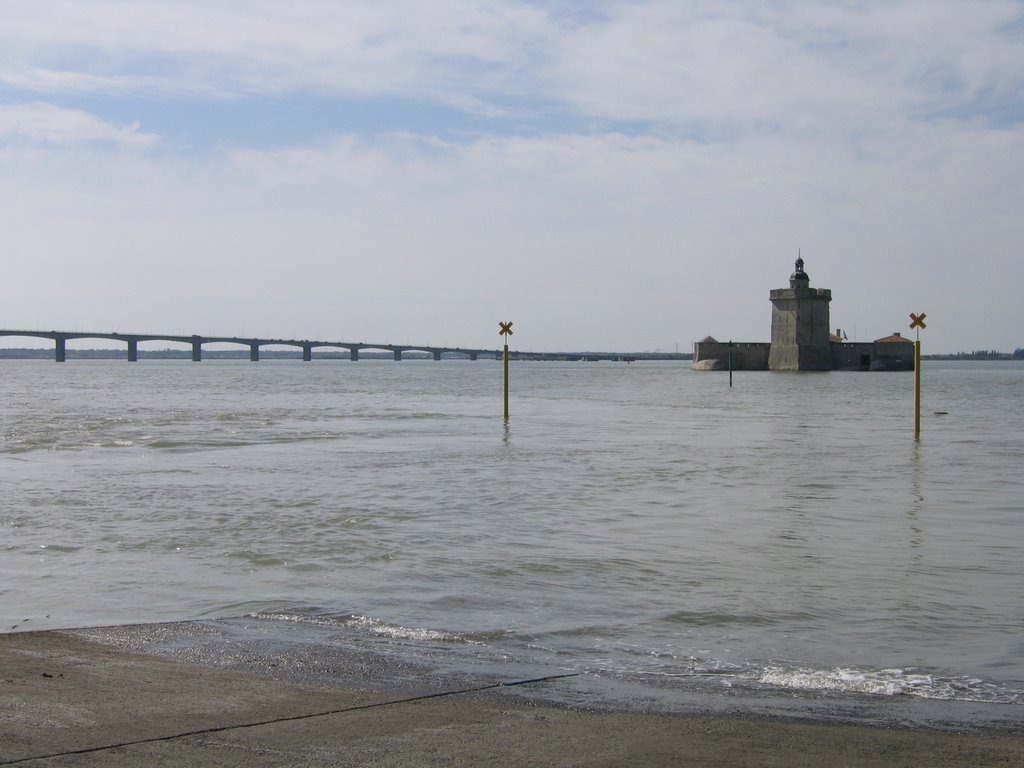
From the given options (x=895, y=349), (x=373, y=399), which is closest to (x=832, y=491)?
(x=373, y=399)

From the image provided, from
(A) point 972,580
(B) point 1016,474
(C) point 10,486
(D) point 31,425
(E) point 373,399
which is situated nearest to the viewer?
(A) point 972,580

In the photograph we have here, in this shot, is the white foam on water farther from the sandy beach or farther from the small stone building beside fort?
the small stone building beside fort

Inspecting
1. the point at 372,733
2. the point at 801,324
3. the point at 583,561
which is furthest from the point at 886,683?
the point at 801,324

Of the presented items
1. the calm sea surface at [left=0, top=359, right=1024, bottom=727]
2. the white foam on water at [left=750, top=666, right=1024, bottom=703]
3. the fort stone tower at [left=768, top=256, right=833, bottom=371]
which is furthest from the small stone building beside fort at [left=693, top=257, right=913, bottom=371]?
the white foam on water at [left=750, top=666, right=1024, bottom=703]

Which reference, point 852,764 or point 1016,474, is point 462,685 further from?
point 1016,474

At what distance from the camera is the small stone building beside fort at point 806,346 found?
122875mm

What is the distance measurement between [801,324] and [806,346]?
107 inches

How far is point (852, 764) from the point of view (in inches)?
191

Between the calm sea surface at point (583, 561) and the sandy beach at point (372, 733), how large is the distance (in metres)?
0.61

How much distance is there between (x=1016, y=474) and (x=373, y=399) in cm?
4116

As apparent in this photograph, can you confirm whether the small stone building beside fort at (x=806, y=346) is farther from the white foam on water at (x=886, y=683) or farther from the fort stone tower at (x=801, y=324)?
the white foam on water at (x=886, y=683)

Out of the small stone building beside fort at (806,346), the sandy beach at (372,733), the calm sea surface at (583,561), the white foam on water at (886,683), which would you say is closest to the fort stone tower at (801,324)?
the small stone building beside fort at (806,346)

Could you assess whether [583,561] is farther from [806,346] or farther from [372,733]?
[806,346]

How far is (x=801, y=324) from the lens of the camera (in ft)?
403
